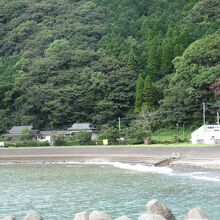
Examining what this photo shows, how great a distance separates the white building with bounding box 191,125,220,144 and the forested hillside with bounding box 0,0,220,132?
301 inches

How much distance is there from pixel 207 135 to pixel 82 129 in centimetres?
1632

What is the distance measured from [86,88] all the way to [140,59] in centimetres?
789

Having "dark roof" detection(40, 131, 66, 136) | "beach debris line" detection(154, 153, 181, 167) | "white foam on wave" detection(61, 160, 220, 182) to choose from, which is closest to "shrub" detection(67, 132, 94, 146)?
"dark roof" detection(40, 131, 66, 136)

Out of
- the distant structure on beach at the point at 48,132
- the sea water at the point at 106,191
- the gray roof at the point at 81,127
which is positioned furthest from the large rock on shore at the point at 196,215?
the gray roof at the point at 81,127

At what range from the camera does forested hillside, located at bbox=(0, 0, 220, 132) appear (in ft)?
187

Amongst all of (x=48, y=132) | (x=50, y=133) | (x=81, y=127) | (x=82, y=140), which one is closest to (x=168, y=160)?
(x=82, y=140)

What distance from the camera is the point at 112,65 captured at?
217 feet

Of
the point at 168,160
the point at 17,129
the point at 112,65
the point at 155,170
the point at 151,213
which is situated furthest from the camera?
the point at 112,65

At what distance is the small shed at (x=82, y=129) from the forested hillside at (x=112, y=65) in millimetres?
1523

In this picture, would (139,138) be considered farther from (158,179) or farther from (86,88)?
(158,179)

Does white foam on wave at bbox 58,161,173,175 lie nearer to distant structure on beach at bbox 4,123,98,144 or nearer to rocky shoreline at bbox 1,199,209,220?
distant structure on beach at bbox 4,123,98,144

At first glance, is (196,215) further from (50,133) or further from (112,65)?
(112,65)

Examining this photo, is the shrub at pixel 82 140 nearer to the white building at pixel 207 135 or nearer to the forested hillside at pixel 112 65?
the forested hillside at pixel 112 65

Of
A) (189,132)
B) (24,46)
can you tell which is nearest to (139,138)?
(189,132)
